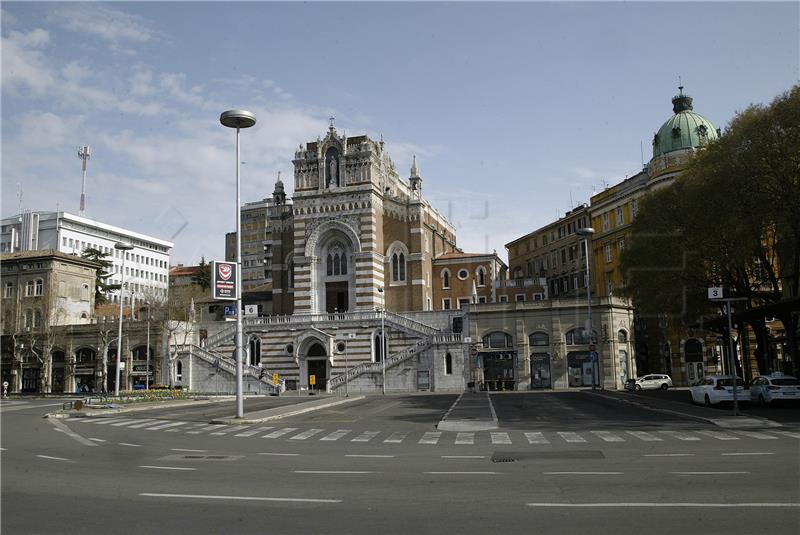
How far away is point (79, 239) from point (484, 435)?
112 m

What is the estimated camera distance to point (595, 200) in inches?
2990

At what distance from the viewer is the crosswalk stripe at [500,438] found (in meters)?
20.2

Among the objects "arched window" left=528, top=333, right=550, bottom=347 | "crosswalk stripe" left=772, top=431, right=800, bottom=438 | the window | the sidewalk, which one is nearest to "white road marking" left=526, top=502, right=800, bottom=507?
"crosswalk stripe" left=772, top=431, right=800, bottom=438

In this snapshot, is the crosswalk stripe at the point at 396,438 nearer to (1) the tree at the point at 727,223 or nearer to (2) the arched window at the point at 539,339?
(1) the tree at the point at 727,223

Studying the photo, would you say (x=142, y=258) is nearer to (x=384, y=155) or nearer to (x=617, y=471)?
(x=384, y=155)

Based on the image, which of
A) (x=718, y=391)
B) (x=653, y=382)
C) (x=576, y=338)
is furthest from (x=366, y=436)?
(x=576, y=338)

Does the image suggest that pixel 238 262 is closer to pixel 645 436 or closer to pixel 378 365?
pixel 645 436

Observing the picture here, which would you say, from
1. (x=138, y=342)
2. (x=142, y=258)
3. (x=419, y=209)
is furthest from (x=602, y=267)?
(x=142, y=258)

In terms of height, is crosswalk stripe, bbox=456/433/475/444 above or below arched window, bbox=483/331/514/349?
below

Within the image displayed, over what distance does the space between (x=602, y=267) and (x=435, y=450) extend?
5824cm

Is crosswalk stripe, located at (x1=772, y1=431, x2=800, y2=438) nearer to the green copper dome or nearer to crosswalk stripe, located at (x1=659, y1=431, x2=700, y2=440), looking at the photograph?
crosswalk stripe, located at (x1=659, y1=431, x2=700, y2=440)

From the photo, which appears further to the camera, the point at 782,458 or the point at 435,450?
the point at 435,450

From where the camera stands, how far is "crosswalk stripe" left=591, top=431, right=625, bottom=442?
19.9m

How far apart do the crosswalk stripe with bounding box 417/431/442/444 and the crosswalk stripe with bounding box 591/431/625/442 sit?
15.9 ft
